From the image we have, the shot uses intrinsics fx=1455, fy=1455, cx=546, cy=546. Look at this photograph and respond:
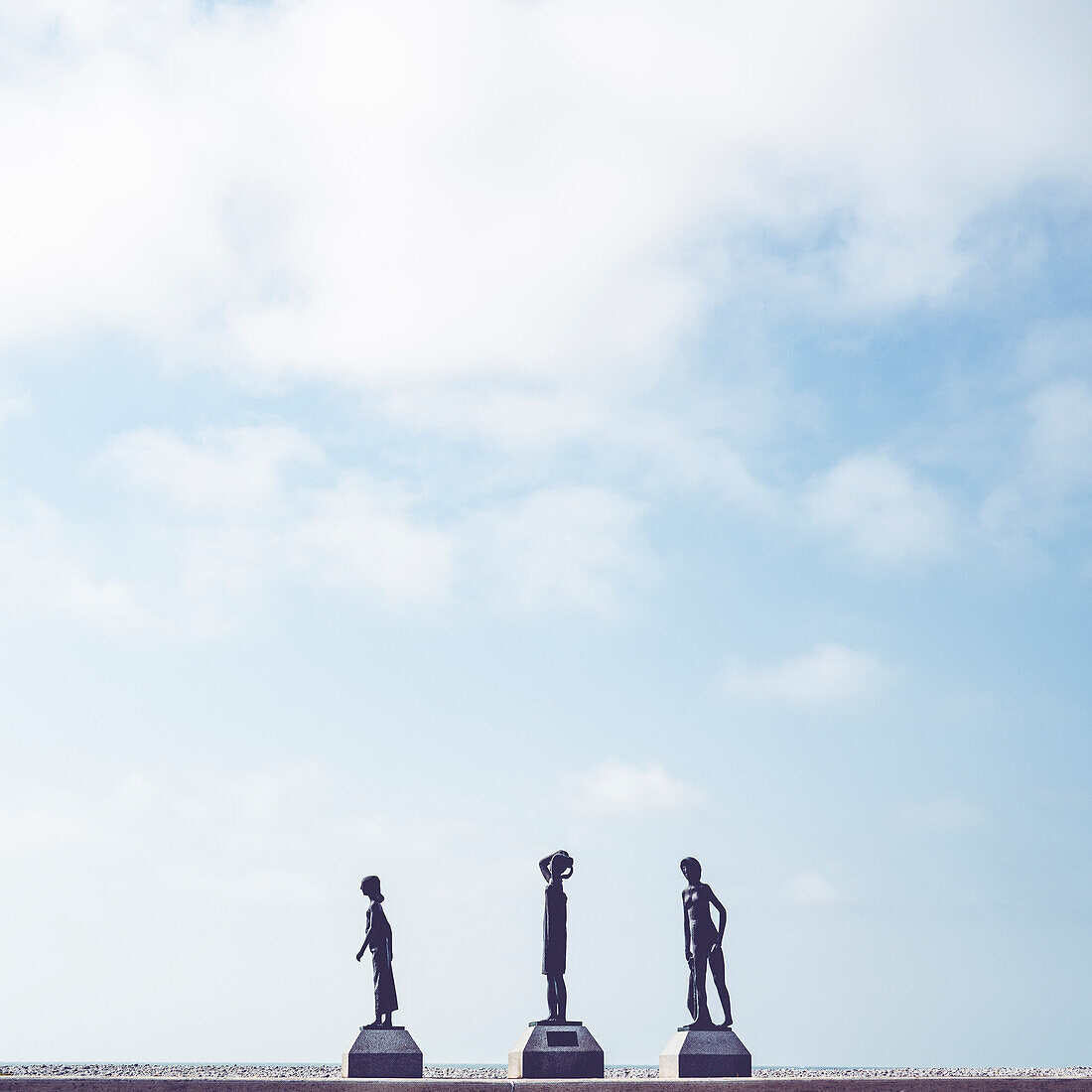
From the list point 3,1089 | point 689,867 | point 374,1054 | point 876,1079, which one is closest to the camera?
point 3,1089

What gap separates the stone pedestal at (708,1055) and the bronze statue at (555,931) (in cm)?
160

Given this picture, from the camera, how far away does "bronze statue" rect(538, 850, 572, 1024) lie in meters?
20.1

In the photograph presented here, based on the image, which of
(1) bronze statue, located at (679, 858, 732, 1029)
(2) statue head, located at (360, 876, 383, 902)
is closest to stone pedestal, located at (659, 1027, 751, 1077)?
(1) bronze statue, located at (679, 858, 732, 1029)

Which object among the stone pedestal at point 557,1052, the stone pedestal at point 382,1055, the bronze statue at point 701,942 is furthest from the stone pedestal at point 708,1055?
the stone pedestal at point 382,1055

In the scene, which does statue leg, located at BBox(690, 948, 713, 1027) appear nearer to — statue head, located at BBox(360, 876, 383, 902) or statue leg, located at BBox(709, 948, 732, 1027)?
statue leg, located at BBox(709, 948, 732, 1027)

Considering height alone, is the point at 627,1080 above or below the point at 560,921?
below

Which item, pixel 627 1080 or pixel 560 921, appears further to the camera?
pixel 560 921

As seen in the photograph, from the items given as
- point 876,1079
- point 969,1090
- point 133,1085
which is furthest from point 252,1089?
point 969,1090

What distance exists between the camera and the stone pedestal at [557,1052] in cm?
1934

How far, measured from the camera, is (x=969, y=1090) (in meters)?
18.4

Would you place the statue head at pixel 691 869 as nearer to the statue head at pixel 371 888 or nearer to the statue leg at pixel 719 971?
the statue leg at pixel 719 971

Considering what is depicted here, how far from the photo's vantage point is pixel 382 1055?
19.4 meters

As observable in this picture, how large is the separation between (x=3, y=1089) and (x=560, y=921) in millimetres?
7497

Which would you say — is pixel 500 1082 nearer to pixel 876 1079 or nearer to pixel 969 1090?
pixel 876 1079
